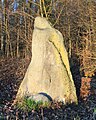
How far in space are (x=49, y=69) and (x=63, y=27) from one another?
11.6 metres

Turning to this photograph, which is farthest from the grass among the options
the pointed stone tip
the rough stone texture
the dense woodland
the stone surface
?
the dense woodland

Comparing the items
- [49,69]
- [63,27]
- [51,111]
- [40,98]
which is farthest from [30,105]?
[63,27]

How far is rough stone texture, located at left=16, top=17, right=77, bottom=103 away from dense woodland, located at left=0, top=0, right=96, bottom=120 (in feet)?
→ 8.25

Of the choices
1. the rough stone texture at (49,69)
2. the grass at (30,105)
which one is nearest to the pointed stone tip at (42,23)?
the rough stone texture at (49,69)

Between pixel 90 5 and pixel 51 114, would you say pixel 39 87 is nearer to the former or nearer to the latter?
pixel 51 114

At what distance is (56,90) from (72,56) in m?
11.3

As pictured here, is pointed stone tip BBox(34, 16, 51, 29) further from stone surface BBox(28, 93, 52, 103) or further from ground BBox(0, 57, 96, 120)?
ground BBox(0, 57, 96, 120)

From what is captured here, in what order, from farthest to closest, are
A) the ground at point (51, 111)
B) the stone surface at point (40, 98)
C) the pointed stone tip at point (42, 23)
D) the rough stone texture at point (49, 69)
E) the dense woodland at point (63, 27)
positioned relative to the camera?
1. the dense woodland at point (63, 27)
2. the pointed stone tip at point (42, 23)
3. the rough stone texture at point (49, 69)
4. the stone surface at point (40, 98)
5. the ground at point (51, 111)

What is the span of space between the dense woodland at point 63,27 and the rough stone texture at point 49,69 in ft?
8.25

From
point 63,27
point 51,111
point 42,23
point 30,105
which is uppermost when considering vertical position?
point 63,27

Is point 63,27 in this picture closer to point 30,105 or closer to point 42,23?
point 42,23

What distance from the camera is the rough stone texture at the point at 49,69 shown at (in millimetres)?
9164

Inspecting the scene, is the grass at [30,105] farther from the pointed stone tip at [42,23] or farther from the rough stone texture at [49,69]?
the pointed stone tip at [42,23]

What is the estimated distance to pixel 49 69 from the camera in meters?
9.30
